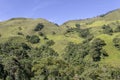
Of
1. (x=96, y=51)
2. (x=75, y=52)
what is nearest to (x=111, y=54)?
(x=96, y=51)

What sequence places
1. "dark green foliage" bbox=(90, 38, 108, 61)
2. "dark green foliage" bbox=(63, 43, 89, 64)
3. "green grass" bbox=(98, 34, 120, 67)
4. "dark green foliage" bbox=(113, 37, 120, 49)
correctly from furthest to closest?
1. "dark green foliage" bbox=(113, 37, 120, 49)
2. "dark green foliage" bbox=(63, 43, 89, 64)
3. "dark green foliage" bbox=(90, 38, 108, 61)
4. "green grass" bbox=(98, 34, 120, 67)

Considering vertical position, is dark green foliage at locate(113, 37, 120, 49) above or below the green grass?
above

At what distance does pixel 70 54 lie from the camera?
17650 cm

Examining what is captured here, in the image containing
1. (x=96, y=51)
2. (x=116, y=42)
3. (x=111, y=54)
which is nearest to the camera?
(x=96, y=51)

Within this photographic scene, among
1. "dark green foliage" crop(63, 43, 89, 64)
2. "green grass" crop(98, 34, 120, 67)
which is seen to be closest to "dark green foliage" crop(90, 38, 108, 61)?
"green grass" crop(98, 34, 120, 67)

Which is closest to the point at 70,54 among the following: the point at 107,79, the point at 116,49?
the point at 116,49

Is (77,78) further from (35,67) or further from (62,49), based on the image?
(62,49)

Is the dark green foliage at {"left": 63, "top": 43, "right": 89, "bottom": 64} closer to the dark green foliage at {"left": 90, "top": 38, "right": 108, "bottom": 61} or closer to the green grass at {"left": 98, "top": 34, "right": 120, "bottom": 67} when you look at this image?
the dark green foliage at {"left": 90, "top": 38, "right": 108, "bottom": 61}

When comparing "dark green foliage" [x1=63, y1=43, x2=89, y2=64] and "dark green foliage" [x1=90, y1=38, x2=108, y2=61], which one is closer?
"dark green foliage" [x1=90, y1=38, x2=108, y2=61]

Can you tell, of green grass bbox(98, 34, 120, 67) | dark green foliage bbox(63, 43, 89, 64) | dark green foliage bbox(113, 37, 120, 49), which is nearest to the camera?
green grass bbox(98, 34, 120, 67)

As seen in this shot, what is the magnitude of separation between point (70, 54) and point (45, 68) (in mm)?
58069

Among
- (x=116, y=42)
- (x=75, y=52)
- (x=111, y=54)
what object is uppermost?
(x=116, y=42)

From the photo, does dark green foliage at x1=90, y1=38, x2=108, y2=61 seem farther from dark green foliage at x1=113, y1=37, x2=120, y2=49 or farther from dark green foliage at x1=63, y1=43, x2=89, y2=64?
dark green foliage at x1=113, y1=37, x2=120, y2=49

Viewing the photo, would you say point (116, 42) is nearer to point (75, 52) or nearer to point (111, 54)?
point (111, 54)
